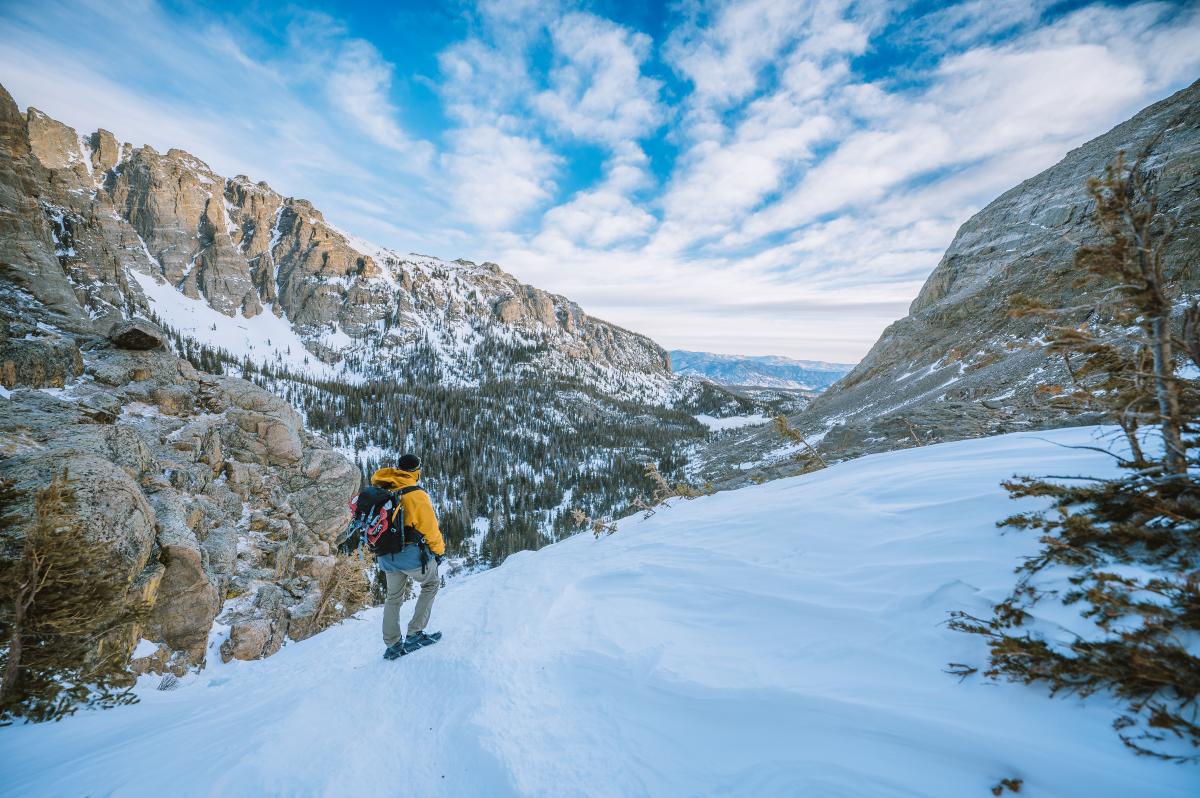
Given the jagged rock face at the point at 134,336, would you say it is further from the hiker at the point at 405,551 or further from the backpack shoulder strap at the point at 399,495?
the backpack shoulder strap at the point at 399,495

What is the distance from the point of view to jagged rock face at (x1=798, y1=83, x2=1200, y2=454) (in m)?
14.2

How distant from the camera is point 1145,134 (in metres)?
24.8

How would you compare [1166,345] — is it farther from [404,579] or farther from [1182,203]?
[1182,203]

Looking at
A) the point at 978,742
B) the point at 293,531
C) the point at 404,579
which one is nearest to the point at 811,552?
the point at 978,742

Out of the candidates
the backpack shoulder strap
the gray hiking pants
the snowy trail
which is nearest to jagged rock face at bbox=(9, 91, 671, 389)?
the backpack shoulder strap

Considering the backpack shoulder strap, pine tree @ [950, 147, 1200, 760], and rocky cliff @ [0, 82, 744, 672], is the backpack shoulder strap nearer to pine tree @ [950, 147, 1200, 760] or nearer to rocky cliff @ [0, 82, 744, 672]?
rocky cliff @ [0, 82, 744, 672]

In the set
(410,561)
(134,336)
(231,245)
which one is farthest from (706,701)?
(231,245)

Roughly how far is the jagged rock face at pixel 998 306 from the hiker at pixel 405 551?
39.1ft

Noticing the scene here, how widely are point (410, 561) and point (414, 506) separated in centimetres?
68

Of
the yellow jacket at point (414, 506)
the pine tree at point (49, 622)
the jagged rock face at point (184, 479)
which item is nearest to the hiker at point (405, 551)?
the yellow jacket at point (414, 506)

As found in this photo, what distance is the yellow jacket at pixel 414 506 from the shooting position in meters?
5.14

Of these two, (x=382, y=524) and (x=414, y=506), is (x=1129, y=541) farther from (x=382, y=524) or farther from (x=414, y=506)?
(x=382, y=524)

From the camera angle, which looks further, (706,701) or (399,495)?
(399,495)

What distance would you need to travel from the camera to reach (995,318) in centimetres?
2380
